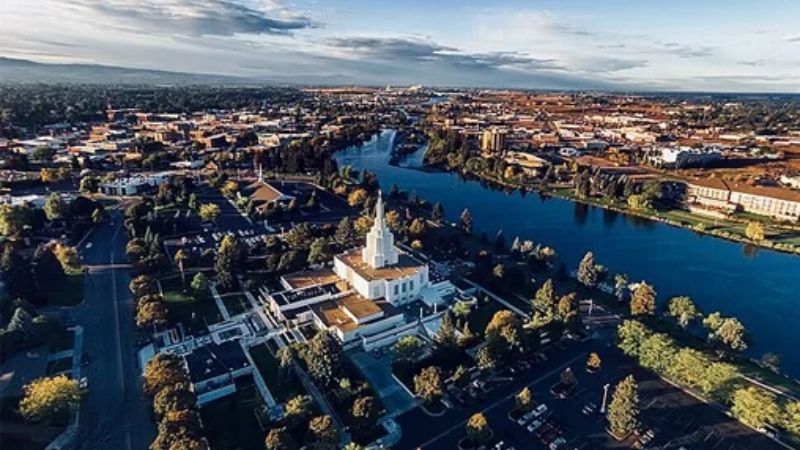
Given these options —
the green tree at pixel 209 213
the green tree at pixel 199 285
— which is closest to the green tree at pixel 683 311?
the green tree at pixel 199 285

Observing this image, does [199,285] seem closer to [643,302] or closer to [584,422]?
[584,422]

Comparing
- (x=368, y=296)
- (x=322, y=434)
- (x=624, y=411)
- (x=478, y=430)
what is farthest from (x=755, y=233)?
(x=322, y=434)

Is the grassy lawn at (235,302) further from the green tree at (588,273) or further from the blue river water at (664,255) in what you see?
the blue river water at (664,255)

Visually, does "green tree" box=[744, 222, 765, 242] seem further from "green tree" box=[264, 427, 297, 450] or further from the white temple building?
"green tree" box=[264, 427, 297, 450]

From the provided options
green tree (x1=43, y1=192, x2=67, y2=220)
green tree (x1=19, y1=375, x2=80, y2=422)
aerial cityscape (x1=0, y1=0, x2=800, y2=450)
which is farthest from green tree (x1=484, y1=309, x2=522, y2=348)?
green tree (x1=43, y1=192, x2=67, y2=220)

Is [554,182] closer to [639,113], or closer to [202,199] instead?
[202,199]
